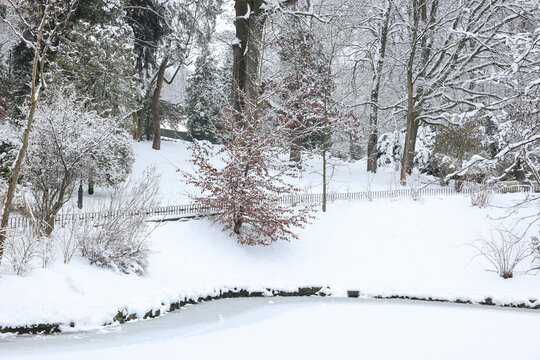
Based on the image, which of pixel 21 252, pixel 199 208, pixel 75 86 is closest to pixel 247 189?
pixel 199 208

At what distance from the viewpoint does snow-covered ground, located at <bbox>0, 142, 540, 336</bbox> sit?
8.41m

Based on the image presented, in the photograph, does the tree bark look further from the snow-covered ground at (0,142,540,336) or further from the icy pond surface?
the icy pond surface

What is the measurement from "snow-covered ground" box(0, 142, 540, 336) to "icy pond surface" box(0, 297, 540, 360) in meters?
0.58

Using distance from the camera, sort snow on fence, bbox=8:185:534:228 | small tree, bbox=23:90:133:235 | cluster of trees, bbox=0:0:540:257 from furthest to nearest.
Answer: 1. cluster of trees, bbox=0:0:540:257
2. small tree, bbox=23:90:133:235
3. snow on fence, bbox=8:185:534:228

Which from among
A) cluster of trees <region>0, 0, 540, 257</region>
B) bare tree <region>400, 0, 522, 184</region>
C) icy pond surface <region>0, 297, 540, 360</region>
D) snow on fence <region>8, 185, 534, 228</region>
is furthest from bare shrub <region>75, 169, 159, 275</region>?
bare tree <region>400, 0, 522, 184</region>

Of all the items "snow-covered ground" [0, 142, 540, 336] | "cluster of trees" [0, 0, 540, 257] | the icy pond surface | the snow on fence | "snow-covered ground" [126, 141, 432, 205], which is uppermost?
"cluster of trees" [0, 0, 540, 257]

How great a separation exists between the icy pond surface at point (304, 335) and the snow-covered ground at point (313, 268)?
1.90 feet

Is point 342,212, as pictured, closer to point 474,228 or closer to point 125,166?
point 474,228

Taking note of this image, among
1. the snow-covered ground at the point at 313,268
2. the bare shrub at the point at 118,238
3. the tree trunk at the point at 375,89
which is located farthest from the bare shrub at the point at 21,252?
the tree trunk at the point at 375,89

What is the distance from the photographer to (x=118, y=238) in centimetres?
1059

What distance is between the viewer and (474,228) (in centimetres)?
1614

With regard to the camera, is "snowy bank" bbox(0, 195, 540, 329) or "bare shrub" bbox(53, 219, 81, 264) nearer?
"snowy bank" bbox(0, 195, 540, 329)

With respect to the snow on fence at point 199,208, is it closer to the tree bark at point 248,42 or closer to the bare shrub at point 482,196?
the bare shrub at point 482,196

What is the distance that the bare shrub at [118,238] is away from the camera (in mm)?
10242
